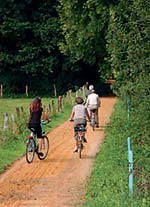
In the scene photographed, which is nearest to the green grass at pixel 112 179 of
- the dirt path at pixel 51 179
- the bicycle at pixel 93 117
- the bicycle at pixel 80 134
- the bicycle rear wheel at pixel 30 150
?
the dirt path at pixel 51 179

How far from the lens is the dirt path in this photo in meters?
14.0

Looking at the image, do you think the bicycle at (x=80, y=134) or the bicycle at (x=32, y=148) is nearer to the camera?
the bicycle at (x=32, y=148)

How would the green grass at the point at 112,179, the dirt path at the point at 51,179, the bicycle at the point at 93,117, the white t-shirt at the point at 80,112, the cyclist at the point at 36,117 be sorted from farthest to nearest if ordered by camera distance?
the bicycle at the point at 93,117 → the white t-shirt at the point at 80,112 → the cyclist at the point at 36,117 → the dirt path at the point at 51,179 → the green grass at the point at 112,179

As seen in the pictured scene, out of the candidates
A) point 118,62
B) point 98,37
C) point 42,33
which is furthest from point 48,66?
point 118,62

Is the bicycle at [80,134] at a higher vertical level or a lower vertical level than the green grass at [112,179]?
higher

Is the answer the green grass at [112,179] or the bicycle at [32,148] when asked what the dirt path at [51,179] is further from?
the green grass at [112,179]

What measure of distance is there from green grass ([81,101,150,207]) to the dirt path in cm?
30

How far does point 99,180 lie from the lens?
50.4 feet

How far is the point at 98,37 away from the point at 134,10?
25204 mm

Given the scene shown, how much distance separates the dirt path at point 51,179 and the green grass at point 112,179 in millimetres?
296

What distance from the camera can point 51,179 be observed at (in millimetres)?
16516

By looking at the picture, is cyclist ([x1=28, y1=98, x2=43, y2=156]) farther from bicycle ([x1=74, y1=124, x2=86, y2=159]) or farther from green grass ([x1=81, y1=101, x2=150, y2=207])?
green grass ([x1=81, y1=101, x2=150, y2=207])

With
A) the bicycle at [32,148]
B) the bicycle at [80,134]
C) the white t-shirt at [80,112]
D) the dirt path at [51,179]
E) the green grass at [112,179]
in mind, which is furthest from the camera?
the white t-shirt at [80,112]

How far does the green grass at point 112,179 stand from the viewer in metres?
11.8
